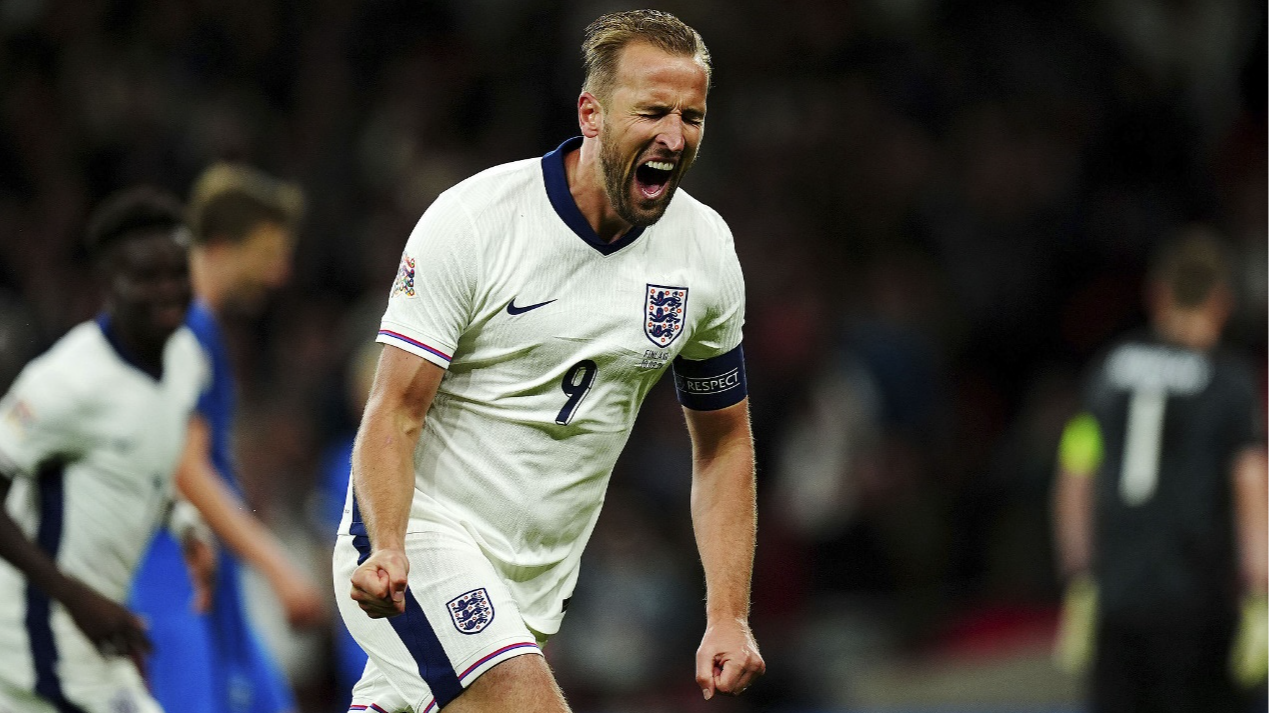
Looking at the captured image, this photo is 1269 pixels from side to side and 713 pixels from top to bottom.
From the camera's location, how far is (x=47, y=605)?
4871 millimetres

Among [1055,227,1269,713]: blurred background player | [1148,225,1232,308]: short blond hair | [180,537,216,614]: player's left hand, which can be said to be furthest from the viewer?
[1055,227,1269,713]: blurred background player

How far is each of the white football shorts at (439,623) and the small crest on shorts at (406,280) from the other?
0.52m

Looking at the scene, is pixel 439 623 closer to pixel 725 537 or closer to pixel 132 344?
pixel 725 537

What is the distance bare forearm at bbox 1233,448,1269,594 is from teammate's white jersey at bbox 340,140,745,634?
4.23 metres

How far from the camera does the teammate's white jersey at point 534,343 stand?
373cm

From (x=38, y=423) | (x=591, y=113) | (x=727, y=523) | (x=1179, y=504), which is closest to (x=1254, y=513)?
(x=1179, y=504)

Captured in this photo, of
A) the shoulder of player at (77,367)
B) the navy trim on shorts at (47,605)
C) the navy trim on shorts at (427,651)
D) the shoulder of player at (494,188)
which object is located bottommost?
the navy trim on shorts at (47,605)

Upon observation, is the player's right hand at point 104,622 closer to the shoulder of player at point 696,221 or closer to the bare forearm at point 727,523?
the bare forearm at point 727,523

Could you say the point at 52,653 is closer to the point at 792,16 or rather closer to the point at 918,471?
the point at 918,471

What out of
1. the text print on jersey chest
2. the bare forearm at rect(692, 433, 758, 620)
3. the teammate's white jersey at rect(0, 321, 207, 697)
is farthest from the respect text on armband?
the text print on jersey chest

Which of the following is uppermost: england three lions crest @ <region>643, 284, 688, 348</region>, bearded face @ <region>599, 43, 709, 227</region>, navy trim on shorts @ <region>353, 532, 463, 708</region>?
Result: bearded face @ <region>599, 43, 709, 227</region>

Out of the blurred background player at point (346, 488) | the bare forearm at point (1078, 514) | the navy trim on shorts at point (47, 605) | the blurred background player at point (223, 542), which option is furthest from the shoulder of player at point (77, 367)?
the bare forearm at point (1078, 514)

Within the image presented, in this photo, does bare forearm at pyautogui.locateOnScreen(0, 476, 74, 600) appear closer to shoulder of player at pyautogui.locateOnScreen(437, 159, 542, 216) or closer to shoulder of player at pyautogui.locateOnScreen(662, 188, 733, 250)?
shoulder of player at pyautogui.locateOnScreen(437, 159, 542, 216)

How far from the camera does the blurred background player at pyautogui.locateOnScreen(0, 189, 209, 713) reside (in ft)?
15.8
